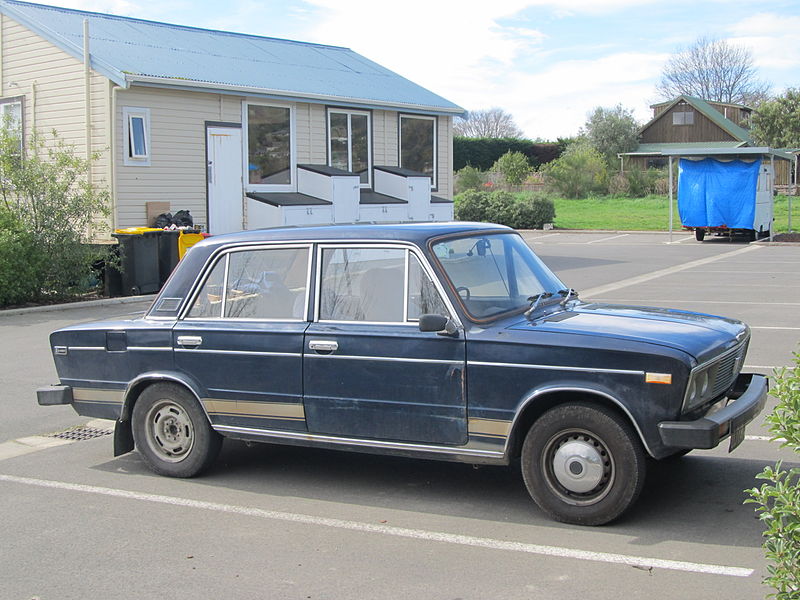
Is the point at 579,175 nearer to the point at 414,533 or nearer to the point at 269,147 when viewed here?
the point at 269,147

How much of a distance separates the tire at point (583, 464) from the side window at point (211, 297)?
242cm

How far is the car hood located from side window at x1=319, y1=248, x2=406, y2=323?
80 centimetres

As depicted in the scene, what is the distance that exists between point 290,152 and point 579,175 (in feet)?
97.5

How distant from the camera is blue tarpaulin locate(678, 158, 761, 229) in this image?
3008cm

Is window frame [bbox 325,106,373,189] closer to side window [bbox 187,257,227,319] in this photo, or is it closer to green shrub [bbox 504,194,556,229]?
green shrub [bbox 504,194,556,229]

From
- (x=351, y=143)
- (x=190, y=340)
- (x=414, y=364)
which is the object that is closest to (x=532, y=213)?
(x=351, y=143)

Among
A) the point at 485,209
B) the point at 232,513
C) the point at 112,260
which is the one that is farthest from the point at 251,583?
the point at 485,209

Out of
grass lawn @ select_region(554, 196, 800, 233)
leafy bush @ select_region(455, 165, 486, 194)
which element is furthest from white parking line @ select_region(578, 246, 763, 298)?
leafy bush @ select_region(455, 165, 486, 194)

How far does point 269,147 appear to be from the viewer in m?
22.3

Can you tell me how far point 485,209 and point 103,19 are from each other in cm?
1952

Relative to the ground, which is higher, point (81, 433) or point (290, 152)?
point (290, 152)

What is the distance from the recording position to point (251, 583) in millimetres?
4789

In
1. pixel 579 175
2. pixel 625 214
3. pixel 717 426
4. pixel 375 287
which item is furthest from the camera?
pixel 579 175

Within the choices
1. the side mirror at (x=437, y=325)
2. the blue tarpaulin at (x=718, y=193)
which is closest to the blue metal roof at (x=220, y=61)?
the blue tarpaulin at (x=718, y=193)
